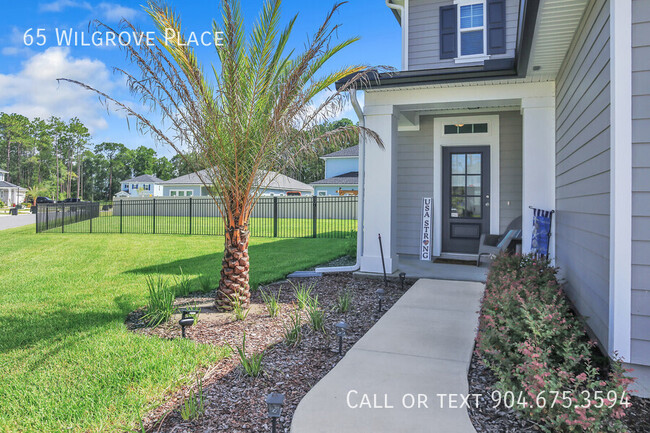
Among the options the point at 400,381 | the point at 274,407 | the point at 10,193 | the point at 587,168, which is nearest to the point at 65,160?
the point at 10,193

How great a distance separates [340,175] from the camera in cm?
2684

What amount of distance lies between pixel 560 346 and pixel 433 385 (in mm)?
892

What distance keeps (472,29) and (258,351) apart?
8096mm

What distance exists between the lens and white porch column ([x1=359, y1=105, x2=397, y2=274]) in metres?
6.29

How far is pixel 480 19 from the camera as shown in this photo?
8.55m

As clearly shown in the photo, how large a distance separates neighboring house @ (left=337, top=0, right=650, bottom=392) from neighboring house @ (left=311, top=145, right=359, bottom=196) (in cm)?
1521

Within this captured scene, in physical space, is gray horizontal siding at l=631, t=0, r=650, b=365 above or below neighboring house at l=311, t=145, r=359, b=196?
below

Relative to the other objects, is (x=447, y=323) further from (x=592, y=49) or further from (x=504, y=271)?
(x=592, y=49)

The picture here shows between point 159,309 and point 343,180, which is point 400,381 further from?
point 343,180

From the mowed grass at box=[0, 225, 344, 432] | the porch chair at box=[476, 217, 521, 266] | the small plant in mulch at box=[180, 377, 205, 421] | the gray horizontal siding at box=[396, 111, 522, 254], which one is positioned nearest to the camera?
the small plant in mulch at box=[180, 377, 205, 421]

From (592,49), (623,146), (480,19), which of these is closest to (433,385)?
(623,146)

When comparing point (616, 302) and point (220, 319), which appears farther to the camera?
point (220, 319)

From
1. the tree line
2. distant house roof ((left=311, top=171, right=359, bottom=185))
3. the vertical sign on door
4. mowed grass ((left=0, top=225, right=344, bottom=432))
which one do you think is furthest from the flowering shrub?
the tree line

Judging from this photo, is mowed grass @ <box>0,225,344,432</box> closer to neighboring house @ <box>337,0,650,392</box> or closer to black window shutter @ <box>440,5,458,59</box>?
neighboring house @ <box>337,0,650,392</box>
